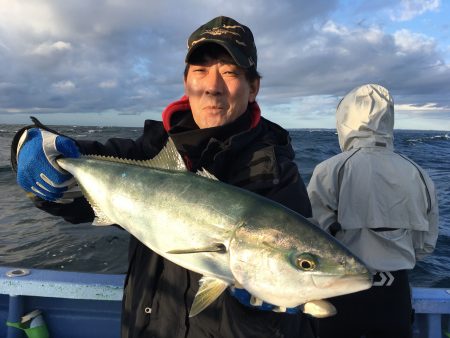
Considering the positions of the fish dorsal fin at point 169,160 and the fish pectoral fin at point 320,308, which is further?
the fish dorsal fin at point 169,160

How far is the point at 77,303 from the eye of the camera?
4.48 m

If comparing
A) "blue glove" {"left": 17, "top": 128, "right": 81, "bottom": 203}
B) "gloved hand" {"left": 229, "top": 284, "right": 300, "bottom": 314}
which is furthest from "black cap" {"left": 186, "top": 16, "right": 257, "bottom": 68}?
"gloved hand" {"left": 229, "top": 284, "right": 300, "bottom": 314}

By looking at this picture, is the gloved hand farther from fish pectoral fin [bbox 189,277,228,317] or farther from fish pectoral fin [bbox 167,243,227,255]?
fish pectoral fin [bbox 167,243,227,255]

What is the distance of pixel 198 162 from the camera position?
2881 millimetres

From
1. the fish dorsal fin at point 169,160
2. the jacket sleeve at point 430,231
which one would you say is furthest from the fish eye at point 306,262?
the jacket sleeve at point 430,231

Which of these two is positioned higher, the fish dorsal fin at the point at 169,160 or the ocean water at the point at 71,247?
the fish dorsal fin at the point at 169,160

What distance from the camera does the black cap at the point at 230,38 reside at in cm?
278

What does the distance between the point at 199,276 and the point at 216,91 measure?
4.40 feet

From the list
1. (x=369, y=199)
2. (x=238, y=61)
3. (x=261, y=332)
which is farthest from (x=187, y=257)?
(x=369, y=199)

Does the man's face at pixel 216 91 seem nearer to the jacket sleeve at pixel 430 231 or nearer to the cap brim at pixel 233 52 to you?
the cap brim at pixel 233 52

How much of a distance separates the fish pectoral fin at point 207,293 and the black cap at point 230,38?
1.55 m

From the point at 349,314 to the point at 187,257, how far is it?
8.51 ft

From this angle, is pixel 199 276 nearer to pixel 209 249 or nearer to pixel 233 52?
pixel 209 249

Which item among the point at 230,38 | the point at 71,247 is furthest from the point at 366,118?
the point at 71,247
